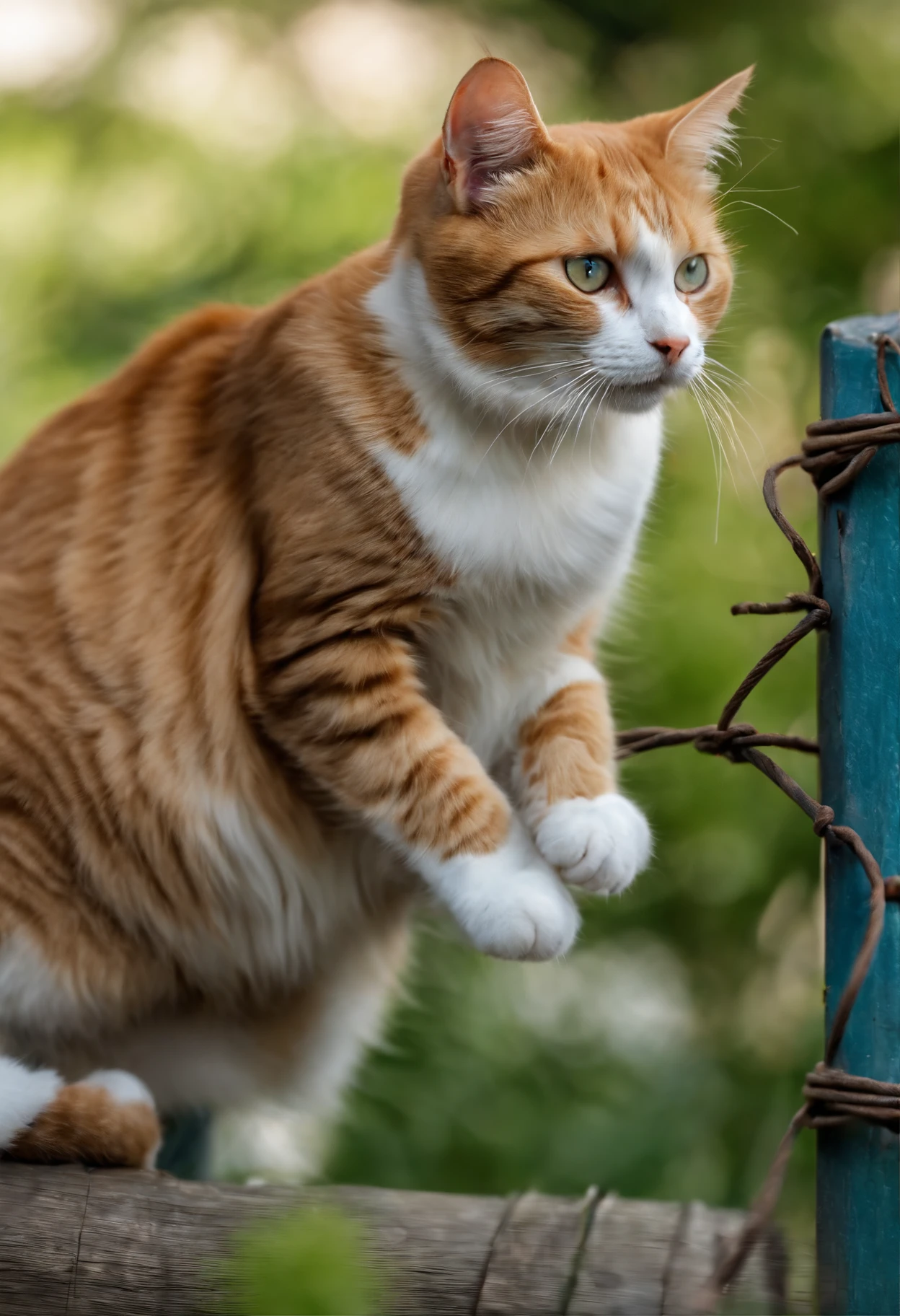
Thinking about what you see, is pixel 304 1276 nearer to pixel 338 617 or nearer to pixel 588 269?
pixel 338 617

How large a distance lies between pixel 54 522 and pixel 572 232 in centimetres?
75

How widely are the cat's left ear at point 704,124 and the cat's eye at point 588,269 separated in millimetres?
218

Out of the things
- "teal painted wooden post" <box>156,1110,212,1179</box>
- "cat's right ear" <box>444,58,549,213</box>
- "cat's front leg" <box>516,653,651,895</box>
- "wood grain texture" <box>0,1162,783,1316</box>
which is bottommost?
"teal painted wooden post" <box>156,1110,212,1179</box>

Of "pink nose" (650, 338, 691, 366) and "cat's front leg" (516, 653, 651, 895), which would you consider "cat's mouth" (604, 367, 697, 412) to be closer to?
"pink nose" (650, 338, 691, 366)

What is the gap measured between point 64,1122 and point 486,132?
3.77ft

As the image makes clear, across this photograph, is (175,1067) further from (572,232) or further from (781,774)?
(572,232)

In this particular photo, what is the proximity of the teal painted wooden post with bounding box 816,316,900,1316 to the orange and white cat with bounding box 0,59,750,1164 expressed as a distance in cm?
22

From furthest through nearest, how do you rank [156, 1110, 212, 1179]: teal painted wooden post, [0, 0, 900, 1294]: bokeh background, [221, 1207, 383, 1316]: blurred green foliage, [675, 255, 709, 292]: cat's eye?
1. [0, 0, 900, 1294]: bokeh background
2. [156, 1110, 212, 1179]: teal painted wooden post
3. [675, 255, 709, 292]: cat's eye
4. [221, 1207, 383, 1316]: blurred green foliage

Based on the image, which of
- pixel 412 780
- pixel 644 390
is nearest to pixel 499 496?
pixel 644 390

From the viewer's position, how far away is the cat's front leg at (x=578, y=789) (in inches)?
51.2

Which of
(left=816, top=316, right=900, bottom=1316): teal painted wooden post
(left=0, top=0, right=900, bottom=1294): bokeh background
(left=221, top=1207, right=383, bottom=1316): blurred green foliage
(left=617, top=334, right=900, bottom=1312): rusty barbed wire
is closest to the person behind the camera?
(left=221, top=1207, right=383, bottom=1316): blurred green foliage

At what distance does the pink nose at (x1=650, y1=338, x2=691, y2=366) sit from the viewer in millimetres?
1220

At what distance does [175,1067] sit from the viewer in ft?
5.43

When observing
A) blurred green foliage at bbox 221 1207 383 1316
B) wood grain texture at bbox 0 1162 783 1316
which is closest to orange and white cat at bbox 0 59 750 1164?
wood grain texture at bbox 0 1162 783 1316
